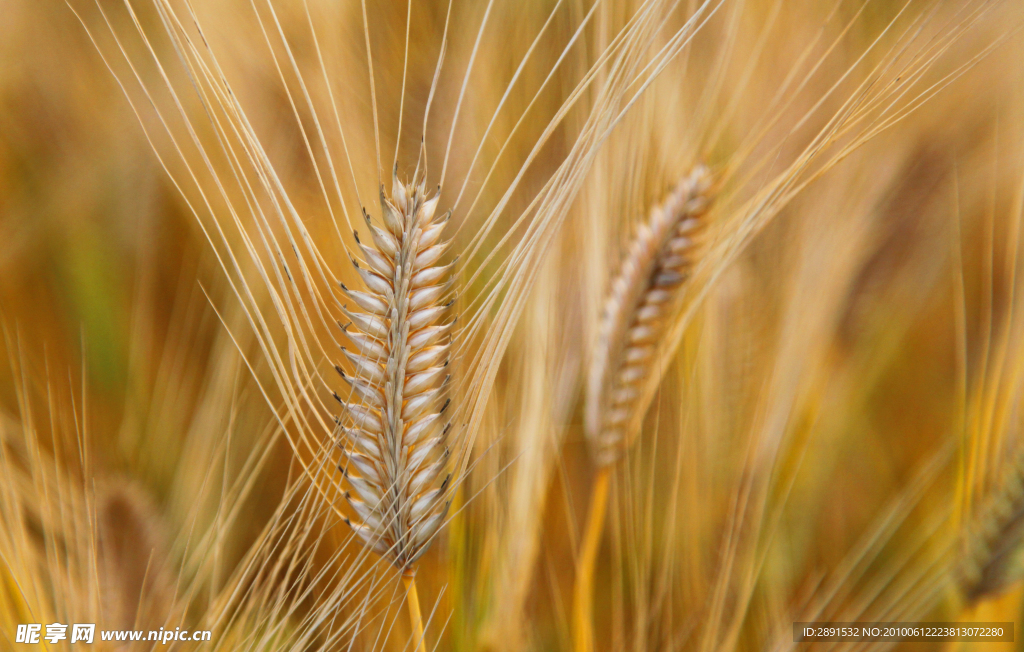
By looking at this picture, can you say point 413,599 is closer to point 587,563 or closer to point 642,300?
point 587,563

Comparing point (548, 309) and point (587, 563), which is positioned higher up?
point (548, 309)

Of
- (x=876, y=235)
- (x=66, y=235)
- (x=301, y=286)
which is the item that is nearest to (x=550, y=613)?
(x=301, y=286)

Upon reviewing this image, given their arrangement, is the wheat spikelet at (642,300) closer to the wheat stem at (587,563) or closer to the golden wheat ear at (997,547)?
the wheat stem at (587,563)

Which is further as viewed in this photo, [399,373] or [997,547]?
[997,547]

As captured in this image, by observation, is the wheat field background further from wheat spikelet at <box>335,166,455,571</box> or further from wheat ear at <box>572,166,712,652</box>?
wheat spikelet at <box>335,166,455,571</box>

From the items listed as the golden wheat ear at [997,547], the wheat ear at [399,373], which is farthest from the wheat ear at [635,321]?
the golden wheat ear at [997,547]

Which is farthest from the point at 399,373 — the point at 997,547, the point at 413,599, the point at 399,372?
the point at 997,547
